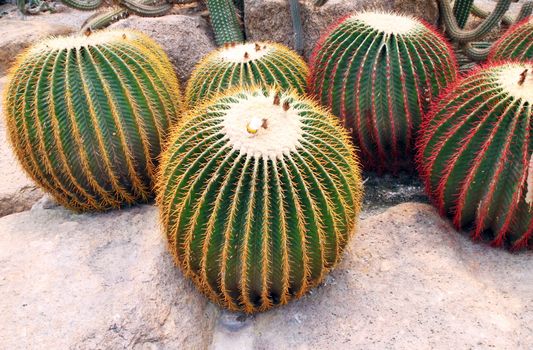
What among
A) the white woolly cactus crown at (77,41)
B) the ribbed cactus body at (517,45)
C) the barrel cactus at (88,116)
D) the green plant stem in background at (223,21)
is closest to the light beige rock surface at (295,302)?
the barrel cactus at (88,116)

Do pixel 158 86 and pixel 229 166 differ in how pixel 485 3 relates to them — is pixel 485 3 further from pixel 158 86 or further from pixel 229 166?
pixel 229 166

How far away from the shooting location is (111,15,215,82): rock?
13.7 feet

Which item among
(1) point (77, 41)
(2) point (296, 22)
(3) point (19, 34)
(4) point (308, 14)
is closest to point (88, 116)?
(1) point (77, 41)

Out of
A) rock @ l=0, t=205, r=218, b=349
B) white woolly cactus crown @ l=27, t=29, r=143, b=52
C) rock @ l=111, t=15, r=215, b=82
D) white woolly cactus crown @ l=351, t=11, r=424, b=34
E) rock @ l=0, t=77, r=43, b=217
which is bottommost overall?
rock @ l=0, t=77, r=43, b=217

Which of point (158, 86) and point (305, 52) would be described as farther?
point (305, 52)

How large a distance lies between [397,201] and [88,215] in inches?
66.0

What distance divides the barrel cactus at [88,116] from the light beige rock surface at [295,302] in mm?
275

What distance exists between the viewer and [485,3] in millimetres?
5434

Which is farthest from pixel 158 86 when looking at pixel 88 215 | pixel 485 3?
pixel 485 3

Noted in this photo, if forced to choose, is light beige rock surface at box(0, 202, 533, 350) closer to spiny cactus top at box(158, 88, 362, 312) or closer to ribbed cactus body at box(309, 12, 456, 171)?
spiny cactus top at box(158, 88, 362, 312)

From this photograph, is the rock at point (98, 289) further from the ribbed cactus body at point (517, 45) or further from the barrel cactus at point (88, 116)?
the ribbed cactus body at point (517, 45)

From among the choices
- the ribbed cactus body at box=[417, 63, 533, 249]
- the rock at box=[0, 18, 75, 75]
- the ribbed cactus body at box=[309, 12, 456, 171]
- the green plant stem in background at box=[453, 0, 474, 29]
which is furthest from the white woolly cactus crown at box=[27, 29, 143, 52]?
the rock at box=[0, 18, 75, 75]

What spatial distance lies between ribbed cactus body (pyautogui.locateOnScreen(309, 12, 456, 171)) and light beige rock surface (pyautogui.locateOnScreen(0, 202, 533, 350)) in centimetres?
45

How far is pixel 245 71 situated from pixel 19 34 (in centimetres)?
410
